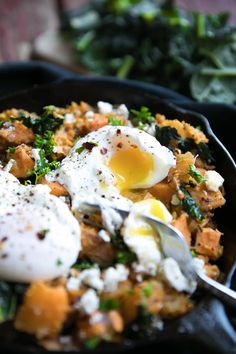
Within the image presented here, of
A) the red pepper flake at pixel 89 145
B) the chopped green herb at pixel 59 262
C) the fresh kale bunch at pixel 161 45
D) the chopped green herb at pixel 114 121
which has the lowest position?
the fresh kale bunch at pixel 161 45

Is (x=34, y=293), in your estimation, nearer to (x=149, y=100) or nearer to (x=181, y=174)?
(x=181, y=174)

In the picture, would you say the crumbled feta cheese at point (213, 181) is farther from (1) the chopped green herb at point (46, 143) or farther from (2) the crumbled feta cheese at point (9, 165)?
(2) the crumbled feta cheese at point (9, 165)

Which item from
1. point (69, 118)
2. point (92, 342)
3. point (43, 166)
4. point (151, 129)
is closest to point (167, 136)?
point (151, 129)

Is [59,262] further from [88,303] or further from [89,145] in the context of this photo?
[89,145]

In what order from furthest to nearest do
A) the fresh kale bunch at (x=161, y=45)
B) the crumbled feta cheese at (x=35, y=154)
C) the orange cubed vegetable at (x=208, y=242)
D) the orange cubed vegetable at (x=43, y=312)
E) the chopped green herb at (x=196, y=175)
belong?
the fresh kale bunch at (x=161, y=45)
the crumbled feta cheese at (x=35, y=154)
the chopped green herb at (x=196, y=175)
the orange cubed vegetable at (x=208, y=242)
the orange cubed vegetable at (x=43, y=312)

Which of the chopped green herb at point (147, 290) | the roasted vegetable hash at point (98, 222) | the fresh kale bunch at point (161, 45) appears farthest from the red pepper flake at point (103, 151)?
the fresh kale bunch at point (161, 45)

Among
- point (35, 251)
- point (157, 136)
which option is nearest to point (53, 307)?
point (35, 251)
